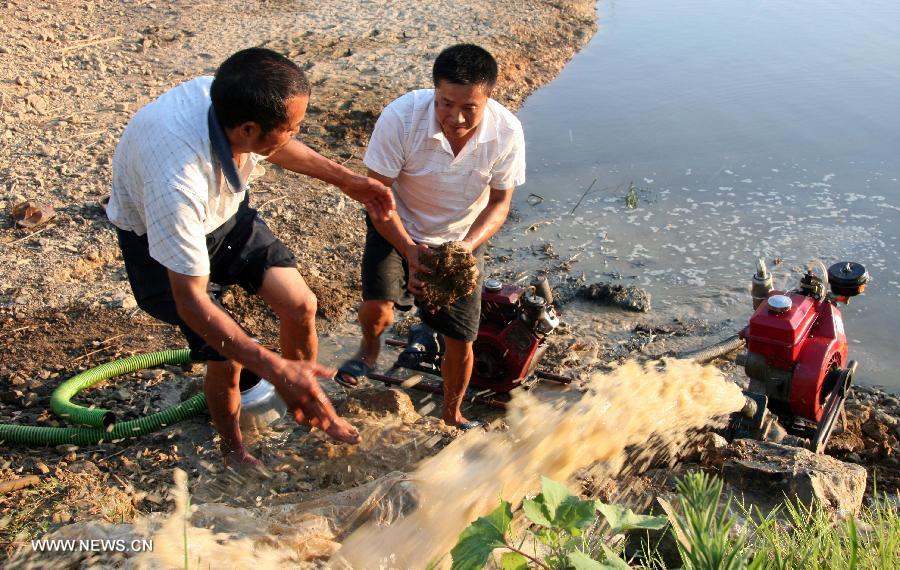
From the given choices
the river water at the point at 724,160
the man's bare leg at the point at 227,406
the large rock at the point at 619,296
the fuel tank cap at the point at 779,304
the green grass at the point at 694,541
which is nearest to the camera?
the green grass at the point at 694,541

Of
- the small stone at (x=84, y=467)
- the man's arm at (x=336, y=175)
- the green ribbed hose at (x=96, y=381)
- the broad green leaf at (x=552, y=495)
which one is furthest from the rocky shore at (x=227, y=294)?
the broad green leaf at (x=552, y=495)

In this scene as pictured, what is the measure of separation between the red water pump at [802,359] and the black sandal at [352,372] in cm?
214

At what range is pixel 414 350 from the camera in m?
5.21

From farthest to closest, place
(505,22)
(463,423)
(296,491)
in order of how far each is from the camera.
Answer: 1. (505,22)
2. (463,423)
3. (296,491)

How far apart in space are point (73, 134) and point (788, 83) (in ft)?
29.2

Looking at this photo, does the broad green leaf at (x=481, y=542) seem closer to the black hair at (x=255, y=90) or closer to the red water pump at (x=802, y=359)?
the black hair at (x=255, y=90)

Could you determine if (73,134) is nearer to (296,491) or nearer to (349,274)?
(349,274)

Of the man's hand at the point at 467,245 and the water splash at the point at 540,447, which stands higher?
the man's hand at the point at 467,245

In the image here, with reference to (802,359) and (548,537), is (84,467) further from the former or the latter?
(802,359)

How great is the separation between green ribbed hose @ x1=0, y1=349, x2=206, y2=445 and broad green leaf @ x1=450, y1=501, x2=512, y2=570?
2504mm

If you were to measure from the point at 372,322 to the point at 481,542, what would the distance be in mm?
2569

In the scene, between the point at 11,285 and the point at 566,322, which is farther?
the point at 566,322

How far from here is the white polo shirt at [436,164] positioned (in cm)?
439

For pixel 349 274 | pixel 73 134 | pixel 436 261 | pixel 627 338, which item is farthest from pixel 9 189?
pixel 627 338
